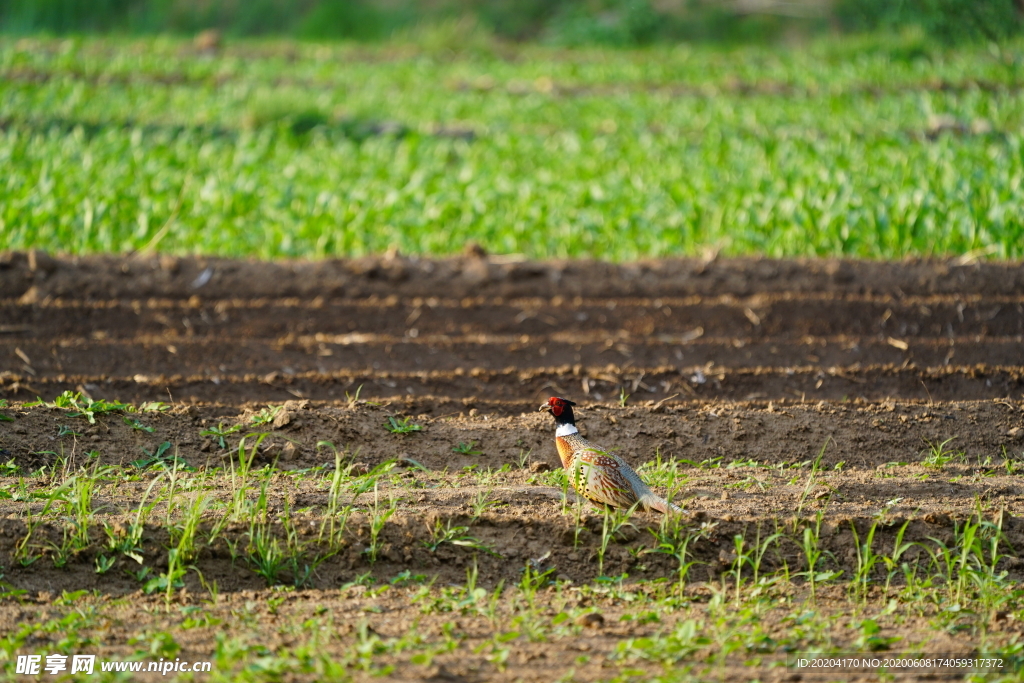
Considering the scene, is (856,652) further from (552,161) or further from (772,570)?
→ (552,161)

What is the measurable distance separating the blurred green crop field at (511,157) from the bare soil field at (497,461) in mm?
645

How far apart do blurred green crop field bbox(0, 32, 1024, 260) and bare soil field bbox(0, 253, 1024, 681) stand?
64 cm

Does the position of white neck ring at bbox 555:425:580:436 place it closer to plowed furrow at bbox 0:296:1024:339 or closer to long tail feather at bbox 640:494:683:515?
long tail feather at bbox 640:494:683:515

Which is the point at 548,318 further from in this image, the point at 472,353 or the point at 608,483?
the point at 608,483

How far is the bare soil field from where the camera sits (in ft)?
9.82

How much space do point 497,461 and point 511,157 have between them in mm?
6432

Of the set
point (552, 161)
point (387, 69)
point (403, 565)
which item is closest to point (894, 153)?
point (552, 161)

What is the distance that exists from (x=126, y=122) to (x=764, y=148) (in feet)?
24.3

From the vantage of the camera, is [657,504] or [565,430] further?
[565,430]

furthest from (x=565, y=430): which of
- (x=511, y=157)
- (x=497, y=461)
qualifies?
(x=511, y=157)

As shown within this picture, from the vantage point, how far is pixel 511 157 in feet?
33.9

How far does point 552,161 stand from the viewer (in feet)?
33.2

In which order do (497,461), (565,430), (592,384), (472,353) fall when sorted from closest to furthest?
(565,430) → (497,461) → (592,384) → (472,353)

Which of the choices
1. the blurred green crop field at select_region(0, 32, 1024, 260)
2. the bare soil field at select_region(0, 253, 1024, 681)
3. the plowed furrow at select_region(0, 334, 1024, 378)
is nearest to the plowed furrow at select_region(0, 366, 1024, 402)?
the bare soil field at select_region(0, 253, 1024, 681)
